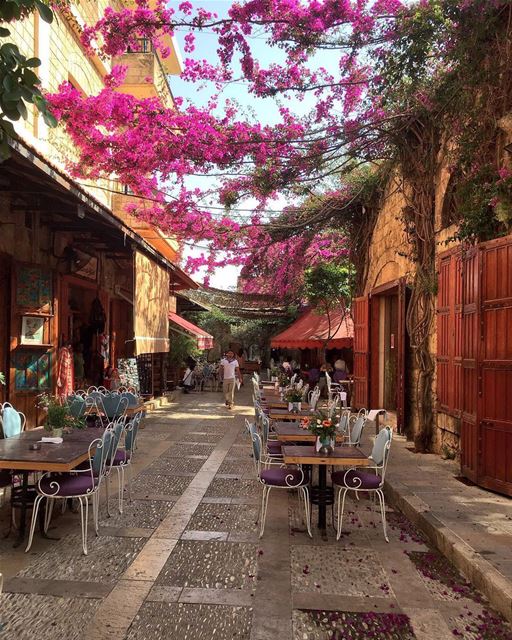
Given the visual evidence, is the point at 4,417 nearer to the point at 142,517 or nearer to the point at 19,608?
the point at 142,517

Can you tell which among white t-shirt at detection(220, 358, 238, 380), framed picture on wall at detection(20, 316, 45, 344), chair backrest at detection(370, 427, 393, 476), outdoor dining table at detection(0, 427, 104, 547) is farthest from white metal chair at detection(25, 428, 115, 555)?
white t-shirt at detection(220, 358, 238, 380)

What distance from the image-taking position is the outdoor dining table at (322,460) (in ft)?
15.2

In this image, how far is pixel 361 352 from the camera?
476 inches

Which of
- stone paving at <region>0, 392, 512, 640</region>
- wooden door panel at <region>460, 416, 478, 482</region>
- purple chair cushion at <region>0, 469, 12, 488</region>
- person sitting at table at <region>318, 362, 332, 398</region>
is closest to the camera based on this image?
stone paving at <region>0, 392, 512, 640</region>

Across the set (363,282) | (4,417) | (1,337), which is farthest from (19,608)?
(363,282)

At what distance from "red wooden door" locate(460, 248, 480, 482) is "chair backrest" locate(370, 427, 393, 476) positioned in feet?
4.92


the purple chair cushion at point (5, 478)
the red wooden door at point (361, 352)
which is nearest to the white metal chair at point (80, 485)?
the purple chair cushion at point (5, 478)

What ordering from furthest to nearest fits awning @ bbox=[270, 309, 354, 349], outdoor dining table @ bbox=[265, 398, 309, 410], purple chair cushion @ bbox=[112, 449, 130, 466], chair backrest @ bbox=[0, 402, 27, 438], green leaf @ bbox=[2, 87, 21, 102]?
awning @ bbox=[270, 309, 354, 349] < outdoor dining table @ bbox=[265, 398, 309, 410] < purple chair cushion @ bbox=[112, 449, 130, 466] < chair backrest @ bbox=[0, 402, 27, 438] < green leaf @ bbox=[2, 87, 21, 102]

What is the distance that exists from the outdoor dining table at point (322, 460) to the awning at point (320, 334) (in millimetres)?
10360

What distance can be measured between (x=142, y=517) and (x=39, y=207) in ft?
15.4

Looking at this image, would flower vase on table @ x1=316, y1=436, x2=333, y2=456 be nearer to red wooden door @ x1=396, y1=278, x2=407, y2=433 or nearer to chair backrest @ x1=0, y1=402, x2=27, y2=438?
chair backrest @ x1=0, y1=402, x2=27, y2=438

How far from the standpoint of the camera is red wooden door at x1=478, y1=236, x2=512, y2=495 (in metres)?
5.54

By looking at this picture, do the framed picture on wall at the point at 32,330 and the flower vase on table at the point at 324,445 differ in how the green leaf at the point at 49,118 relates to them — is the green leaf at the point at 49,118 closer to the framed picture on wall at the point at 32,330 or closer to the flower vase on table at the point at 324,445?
the flower vase on table at the point at 324,445

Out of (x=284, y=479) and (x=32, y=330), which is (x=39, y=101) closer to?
(x=284, y=479)
